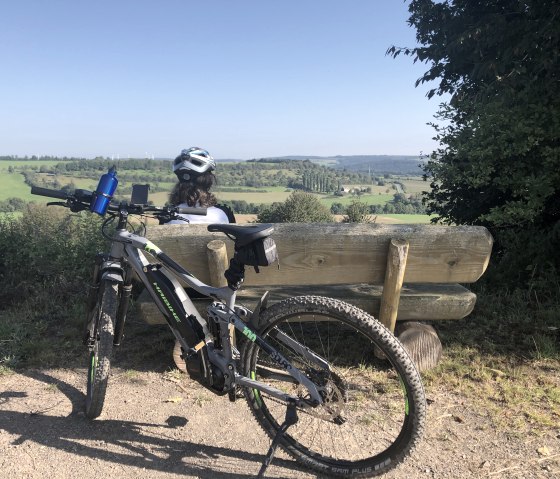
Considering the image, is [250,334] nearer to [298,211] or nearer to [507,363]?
[507,363]

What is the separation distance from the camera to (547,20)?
15.4 feet

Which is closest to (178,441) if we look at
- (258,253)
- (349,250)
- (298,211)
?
(258,253)

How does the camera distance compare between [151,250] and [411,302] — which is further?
[411,302]

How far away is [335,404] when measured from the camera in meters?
2.40

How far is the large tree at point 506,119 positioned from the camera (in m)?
5.00

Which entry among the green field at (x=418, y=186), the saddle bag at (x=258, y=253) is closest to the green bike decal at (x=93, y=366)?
the saddle bag at (x=258, y=253)

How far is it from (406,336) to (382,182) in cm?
2767

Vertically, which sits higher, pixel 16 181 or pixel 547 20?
pixel 547 20

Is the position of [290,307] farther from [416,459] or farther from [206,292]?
[416,459]

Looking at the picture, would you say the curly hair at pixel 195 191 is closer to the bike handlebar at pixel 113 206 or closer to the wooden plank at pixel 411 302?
the wooden plank at pixel 411 302

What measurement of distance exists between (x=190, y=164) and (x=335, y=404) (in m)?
2.41

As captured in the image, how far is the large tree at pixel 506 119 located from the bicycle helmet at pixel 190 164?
3.82 meters

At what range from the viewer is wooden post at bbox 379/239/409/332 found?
9.93 ft

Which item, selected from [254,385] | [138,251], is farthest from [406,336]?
[138,251]
